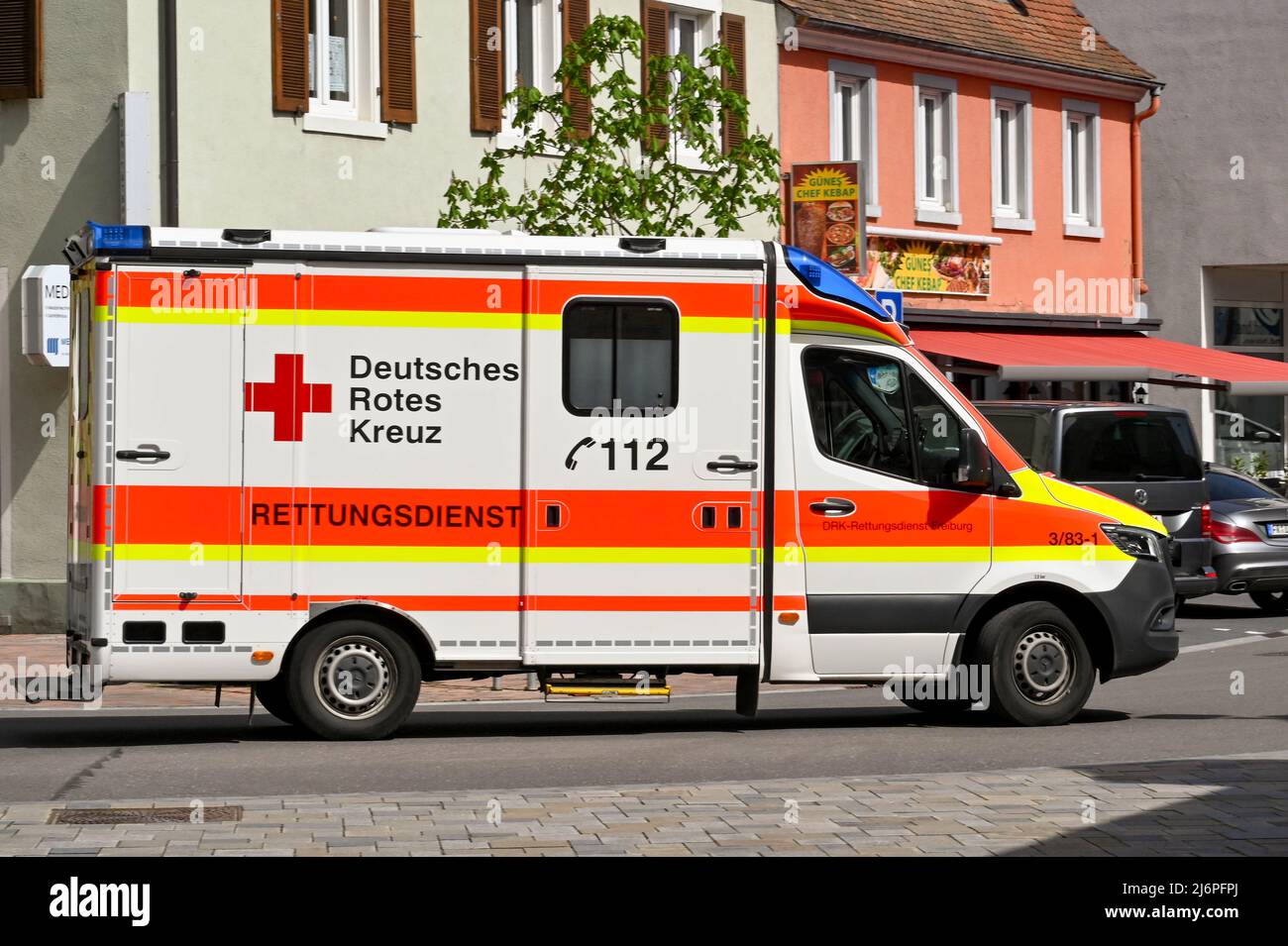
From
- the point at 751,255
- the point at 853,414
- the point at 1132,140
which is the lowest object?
the point at 853,414

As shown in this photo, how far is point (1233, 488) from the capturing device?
72.7 feet

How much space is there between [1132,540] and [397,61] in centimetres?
1179

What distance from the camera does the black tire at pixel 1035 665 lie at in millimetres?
12125

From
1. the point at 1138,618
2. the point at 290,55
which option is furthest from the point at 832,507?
the point at 290,55

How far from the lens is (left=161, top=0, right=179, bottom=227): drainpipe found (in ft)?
65.7

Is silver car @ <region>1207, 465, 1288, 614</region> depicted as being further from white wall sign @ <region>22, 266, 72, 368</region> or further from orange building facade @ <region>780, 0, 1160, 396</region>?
white wall sign @ <region>22, 266, 72, 368</region>

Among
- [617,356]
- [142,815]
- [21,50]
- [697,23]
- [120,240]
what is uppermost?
[697,23]

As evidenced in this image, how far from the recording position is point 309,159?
21.1m

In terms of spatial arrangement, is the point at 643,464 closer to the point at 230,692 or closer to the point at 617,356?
the point at 617,356

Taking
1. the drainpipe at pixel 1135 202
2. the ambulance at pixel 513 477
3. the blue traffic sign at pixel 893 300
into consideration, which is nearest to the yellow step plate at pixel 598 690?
the ambulance at pixel 513 477

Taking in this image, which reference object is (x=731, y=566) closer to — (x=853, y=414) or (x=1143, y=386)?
(x=853, y=414)

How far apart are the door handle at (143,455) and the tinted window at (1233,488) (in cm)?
1341
